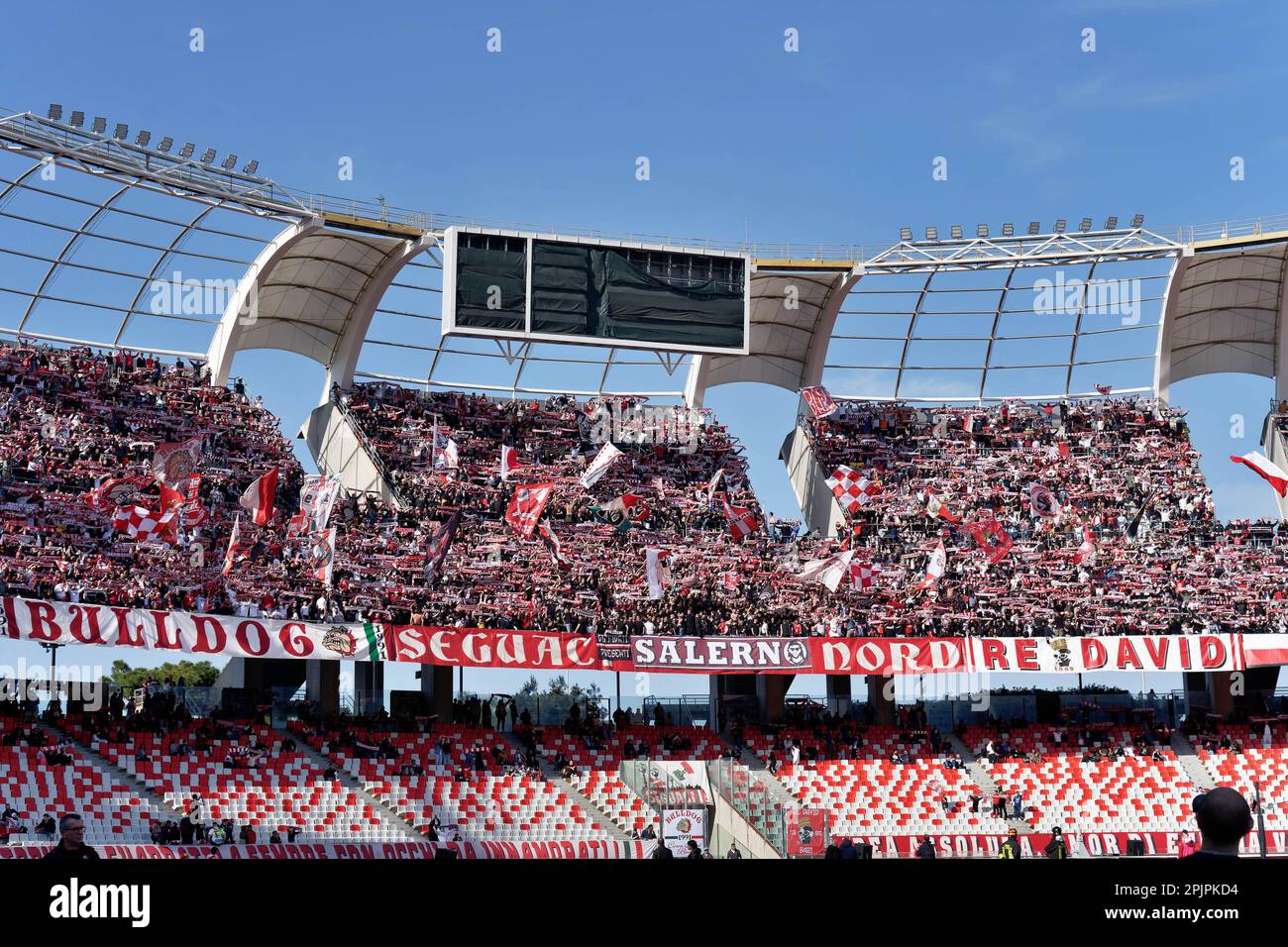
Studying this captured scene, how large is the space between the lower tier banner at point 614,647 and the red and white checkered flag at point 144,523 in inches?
167

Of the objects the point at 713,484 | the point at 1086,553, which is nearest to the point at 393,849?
the point at 713,484

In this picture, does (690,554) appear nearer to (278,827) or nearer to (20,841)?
(278,827)

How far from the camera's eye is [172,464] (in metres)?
44.8

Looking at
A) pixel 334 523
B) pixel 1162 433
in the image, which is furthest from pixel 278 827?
pixel 1162 433

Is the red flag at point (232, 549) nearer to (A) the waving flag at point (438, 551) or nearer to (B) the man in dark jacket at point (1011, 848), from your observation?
(A) the waving flag at point (438, 551)

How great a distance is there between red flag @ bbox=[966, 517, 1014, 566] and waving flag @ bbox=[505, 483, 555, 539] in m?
15.4

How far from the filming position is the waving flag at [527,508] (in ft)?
162

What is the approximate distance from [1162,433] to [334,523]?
31887 millimetres

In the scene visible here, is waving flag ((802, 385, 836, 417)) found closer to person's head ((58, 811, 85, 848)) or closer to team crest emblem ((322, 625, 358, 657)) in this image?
team crest emblem ((322, 625, 358, 657))

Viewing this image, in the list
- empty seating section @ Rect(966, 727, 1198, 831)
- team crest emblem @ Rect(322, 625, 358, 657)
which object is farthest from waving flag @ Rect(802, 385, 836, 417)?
team crest emblem @ Rect(322, 625, 358, 657)

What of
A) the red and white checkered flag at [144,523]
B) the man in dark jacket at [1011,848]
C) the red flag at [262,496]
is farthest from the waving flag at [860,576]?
the red and white checkered flag at [144,523]

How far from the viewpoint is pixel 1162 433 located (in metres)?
57.9

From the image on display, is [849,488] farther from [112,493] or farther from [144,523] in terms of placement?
[112,493]
